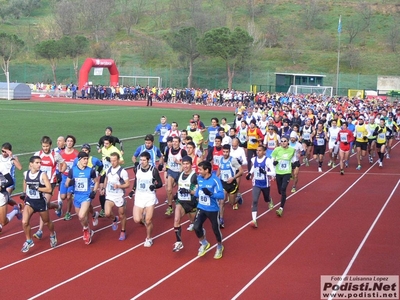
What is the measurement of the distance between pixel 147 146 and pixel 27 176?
3537 millimetres

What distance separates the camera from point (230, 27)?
9638cm

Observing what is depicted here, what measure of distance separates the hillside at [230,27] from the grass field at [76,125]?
103 ft

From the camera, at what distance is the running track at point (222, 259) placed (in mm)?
8578

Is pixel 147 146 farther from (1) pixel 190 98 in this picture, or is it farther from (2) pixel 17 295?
(1) pixel 190 98

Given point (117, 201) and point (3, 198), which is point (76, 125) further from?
point (117, 201)

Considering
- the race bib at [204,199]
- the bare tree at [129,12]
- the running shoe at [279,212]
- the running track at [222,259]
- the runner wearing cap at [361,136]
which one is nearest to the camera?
the running track at [222,259]

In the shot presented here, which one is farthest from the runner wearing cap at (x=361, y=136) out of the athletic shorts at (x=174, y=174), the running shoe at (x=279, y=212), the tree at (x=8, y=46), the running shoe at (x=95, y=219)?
the tree at (x=8, y=46)

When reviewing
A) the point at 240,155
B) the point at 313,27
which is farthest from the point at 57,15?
the point at 240,155

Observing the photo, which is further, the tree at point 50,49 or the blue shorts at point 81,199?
the tree at point 50,49

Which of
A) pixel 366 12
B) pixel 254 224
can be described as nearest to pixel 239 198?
pixel 254 224

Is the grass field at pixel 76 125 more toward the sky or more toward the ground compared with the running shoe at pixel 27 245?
more toward the sky

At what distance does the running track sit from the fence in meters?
56.3

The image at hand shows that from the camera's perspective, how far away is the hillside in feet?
248

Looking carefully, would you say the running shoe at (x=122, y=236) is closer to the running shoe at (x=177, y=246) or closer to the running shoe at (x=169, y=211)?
the running shoe at (x=177, y=246)
